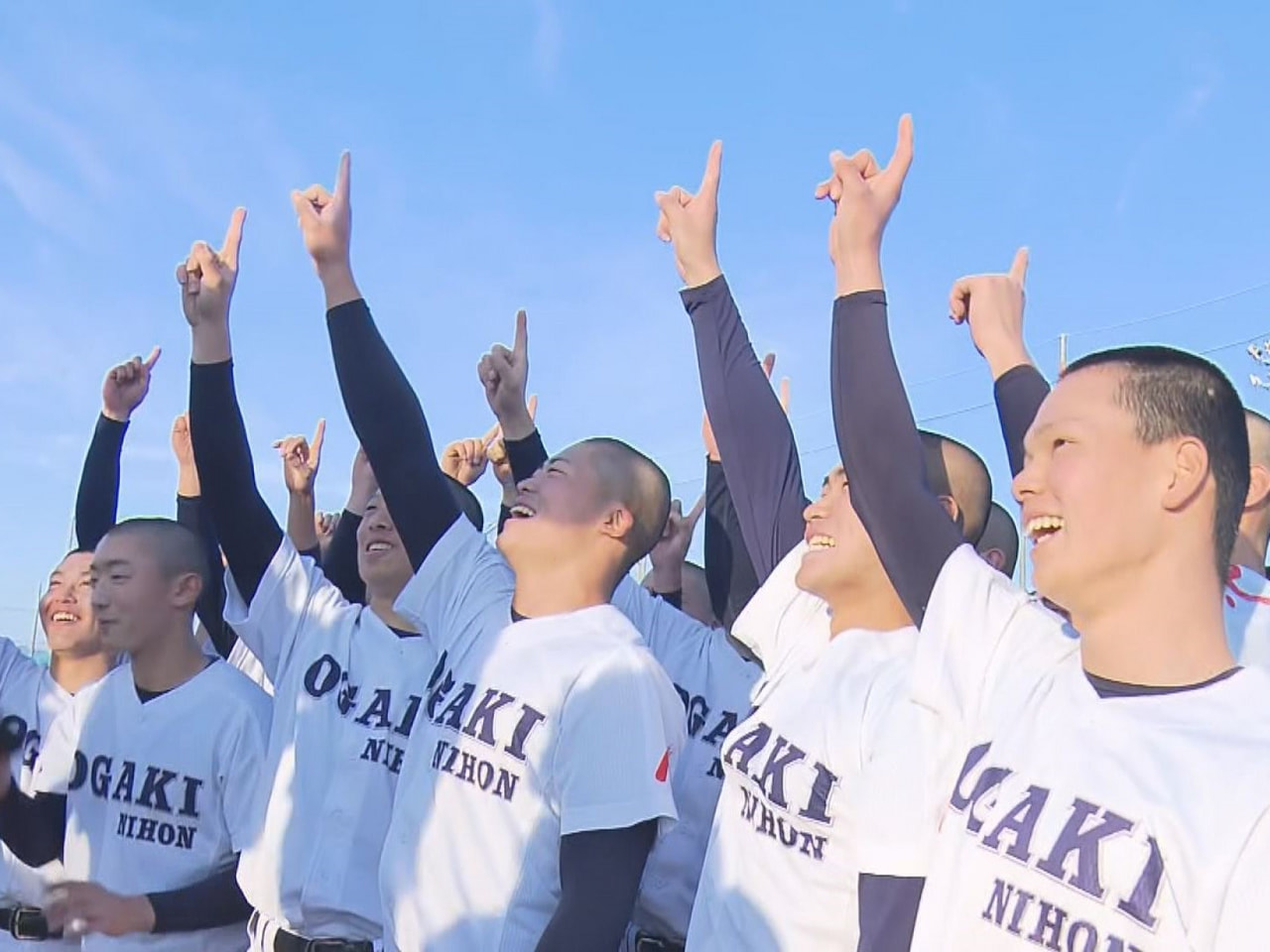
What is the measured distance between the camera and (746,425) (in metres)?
2.89

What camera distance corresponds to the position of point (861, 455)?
2.34m

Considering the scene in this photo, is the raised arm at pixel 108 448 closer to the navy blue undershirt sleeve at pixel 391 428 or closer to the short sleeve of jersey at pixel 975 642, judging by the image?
the navy blue undershirt sleeve at pixel 391 428

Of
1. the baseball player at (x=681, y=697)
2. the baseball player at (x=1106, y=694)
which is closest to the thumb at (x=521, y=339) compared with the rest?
the baseball player at (x=681, y=697)

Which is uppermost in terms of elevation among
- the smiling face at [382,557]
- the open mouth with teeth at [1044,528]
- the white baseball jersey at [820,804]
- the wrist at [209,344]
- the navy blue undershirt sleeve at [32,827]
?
the wrist at [209,344]

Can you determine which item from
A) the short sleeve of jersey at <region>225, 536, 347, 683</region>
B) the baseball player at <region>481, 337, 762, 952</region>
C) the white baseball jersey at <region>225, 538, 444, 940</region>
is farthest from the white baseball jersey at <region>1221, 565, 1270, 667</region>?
the short sleeve of jersey at <region>225, 536, 347, 683</region>

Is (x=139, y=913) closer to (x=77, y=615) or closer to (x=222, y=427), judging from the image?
(x=222, y=427)

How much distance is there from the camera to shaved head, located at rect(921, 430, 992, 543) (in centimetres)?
284

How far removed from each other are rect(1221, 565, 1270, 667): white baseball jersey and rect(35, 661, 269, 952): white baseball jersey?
2659mm

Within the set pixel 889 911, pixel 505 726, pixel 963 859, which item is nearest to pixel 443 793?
pixel 505 726

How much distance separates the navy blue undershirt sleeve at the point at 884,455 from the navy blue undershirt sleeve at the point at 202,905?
7.53 feet

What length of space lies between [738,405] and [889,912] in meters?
1.24

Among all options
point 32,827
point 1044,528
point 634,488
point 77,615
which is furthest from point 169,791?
point 1044,528

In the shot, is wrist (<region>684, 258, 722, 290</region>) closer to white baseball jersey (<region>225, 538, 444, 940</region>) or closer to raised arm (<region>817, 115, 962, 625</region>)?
raised arm (<region>817, 115, 962, 625</region>)

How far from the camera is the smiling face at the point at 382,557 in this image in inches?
153
